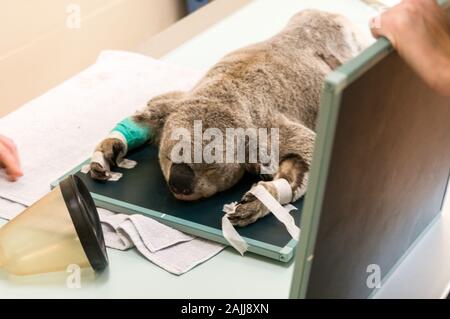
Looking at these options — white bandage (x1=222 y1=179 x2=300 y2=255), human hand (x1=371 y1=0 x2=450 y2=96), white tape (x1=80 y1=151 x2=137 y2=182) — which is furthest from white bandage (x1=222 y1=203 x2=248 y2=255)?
human hand (x1=371 y1=0 x2=450 y2=96)

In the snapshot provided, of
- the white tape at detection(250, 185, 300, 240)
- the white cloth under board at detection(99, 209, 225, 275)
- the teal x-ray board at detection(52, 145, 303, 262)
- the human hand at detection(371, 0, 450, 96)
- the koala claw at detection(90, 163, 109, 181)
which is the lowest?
the white cloth under board at detection(99, 209, 225, 275)

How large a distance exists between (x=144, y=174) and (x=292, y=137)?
0.77ft

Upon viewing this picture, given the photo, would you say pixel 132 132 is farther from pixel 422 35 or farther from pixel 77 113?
pixel 422 35

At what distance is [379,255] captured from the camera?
2.45ft

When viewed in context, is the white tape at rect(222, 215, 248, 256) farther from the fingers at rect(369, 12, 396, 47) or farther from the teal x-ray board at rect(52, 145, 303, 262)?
the fingers at rect(369, 12, 396, 47)

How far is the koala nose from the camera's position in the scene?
2.90 feet

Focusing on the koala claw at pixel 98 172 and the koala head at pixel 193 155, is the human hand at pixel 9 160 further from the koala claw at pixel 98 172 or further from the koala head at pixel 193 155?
the koala head at pixel 193 155

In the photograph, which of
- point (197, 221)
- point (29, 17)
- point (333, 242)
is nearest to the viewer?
point (333, 242)

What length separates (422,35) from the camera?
619 millimetres

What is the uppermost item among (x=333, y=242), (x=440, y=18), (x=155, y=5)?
(x=440, y=18)

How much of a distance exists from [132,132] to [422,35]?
53cm

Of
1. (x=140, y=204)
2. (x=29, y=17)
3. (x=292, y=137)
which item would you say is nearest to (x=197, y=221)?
(x=140, y=204)

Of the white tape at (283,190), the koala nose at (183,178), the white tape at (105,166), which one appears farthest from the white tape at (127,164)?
the white tape at (283,190)
